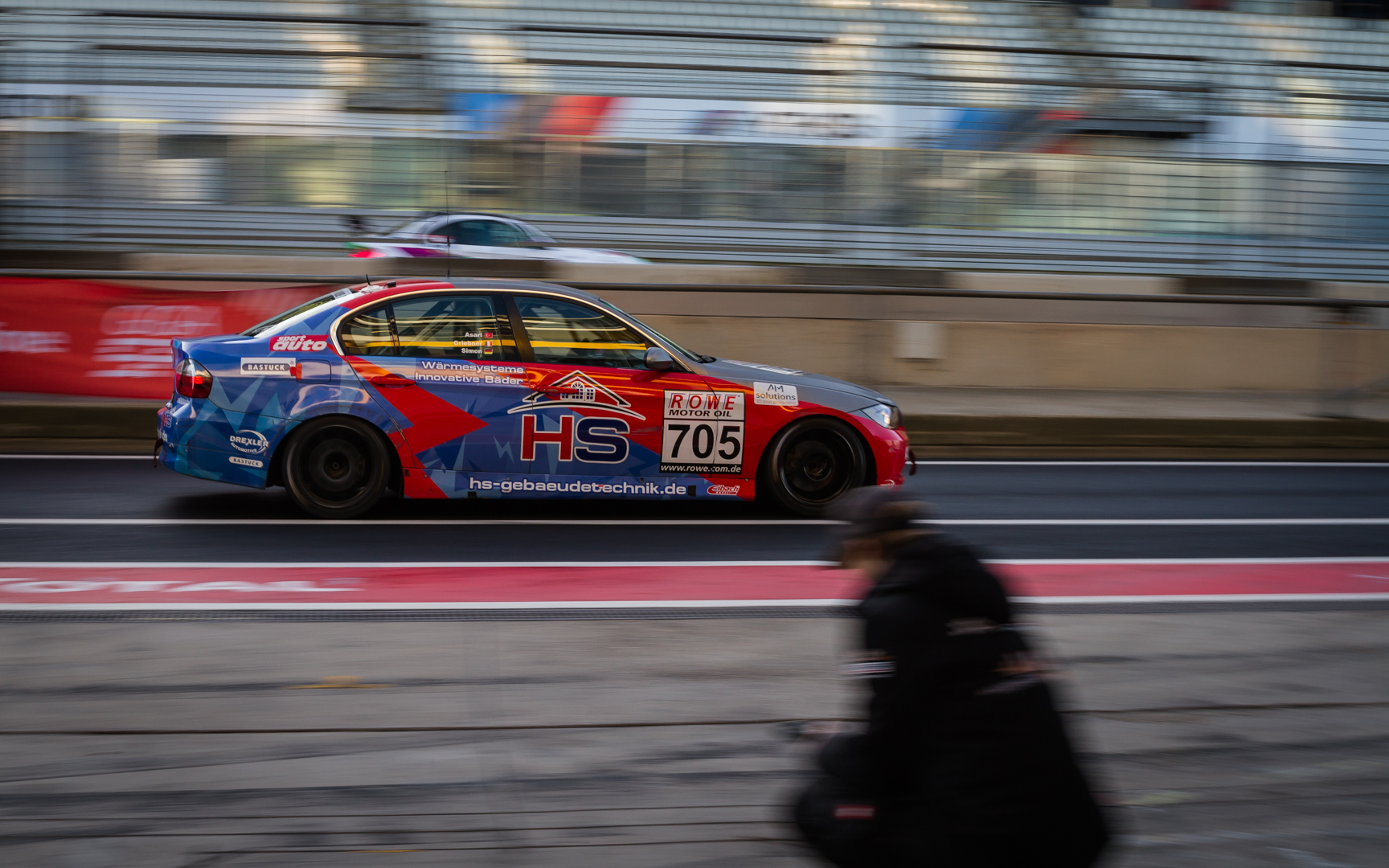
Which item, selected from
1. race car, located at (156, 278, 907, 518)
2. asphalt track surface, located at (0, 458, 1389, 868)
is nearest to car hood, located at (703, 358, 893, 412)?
race car, located at (156, 278, 907, 518)

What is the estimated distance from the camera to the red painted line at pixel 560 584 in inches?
249

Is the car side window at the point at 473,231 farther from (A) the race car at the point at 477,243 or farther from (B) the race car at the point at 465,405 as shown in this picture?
(B) the race car at the point at 465,405

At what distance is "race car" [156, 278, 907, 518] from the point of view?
25.9 ft

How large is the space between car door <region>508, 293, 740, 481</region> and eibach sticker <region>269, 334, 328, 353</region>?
46.2 inches

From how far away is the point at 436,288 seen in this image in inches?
323

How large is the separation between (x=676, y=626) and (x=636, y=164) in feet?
33.5

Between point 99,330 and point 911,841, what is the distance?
1034cm

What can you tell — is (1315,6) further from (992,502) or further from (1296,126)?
(992,502)

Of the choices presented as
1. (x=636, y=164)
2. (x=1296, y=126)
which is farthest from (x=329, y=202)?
(x=1296, y=126)

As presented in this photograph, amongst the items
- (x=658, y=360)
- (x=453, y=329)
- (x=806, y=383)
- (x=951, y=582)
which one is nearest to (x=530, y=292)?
(x=453, y=329)

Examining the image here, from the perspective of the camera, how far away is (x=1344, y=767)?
4.45 metres

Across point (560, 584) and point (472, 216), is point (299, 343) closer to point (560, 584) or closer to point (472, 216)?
point (560, 584)

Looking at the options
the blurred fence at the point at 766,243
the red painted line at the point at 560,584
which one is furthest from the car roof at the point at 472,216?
the red painted line at the point at 560,584

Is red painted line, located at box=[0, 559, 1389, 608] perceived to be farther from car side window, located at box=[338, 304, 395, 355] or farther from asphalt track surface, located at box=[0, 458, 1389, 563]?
car side window, located at box=[338, 304, 395, 355]
